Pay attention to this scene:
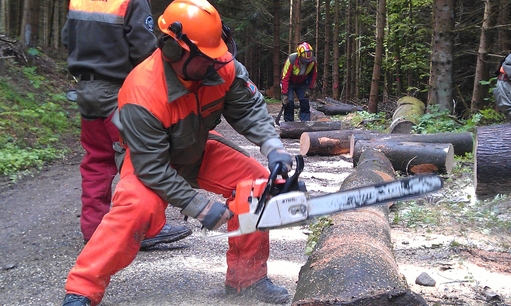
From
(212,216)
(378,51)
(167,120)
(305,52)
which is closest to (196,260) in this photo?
(212,216)

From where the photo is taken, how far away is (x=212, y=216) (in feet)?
8.05

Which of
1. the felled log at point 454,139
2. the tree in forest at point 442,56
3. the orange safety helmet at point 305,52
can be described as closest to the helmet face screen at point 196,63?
the felled log at point 454,139

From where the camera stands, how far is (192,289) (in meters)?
2.88

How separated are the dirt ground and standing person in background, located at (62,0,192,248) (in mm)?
424

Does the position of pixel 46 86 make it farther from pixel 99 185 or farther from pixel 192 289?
pixel 192 289

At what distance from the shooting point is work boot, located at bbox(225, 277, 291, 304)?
2732 mm

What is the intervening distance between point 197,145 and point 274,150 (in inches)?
17.0

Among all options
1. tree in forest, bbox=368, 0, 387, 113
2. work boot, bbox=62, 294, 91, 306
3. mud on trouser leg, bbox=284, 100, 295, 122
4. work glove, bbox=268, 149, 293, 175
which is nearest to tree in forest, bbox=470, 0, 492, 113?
tree in forest, bbox=368, 0, 387, 113

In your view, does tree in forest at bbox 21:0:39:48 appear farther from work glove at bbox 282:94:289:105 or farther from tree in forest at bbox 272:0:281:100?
tree in forest at bbox 272:0:281:100

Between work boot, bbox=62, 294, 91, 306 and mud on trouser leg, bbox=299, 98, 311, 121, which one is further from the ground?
mud on trouser leg, bbox=299, 98, 311, 121

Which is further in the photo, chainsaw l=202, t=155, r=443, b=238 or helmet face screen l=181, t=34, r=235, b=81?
helmet face screen l=181, t=34, r=235, b=81

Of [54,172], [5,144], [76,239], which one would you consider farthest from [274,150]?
[5,144]

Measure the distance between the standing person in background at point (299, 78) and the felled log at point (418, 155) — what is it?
491cm

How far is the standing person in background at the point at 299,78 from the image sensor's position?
10617mm
